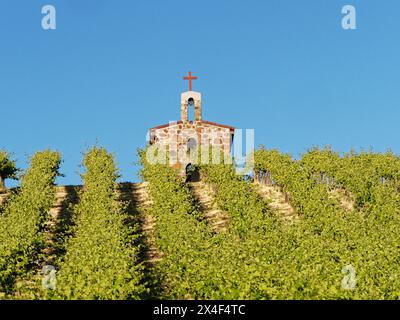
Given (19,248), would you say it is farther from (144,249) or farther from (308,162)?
(308,162)

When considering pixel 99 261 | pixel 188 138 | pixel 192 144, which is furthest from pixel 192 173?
pixel 99 261

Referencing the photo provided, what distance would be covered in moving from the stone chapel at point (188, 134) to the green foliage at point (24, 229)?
9494mm

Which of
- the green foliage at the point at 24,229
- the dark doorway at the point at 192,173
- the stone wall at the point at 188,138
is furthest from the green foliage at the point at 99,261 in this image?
the stone wall at the point at 188,138

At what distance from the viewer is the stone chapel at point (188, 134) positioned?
157 ft

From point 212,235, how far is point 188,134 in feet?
65.9

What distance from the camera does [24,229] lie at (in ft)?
86.7

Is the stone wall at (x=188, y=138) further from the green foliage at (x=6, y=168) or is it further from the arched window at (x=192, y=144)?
the green foliage at (x=6, y=168)

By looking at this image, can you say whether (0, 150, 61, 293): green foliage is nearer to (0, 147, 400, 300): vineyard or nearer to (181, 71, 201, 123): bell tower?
(0, 147, 400, 300): vineyard

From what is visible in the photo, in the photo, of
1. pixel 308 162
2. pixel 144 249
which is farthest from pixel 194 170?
pixel 144 249

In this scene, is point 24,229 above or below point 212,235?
above

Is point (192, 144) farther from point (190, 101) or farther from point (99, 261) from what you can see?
point (99, 261)

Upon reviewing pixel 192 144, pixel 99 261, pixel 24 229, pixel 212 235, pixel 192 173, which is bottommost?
pixel 99 261

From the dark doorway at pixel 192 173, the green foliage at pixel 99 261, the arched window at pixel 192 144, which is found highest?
the arched window at pixel 192 144

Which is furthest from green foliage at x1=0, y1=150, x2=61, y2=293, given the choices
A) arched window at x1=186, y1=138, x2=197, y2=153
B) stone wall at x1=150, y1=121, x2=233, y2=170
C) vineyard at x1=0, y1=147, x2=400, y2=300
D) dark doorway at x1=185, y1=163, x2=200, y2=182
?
arched window at x1=186, y1=138, x2=197, y2=153
